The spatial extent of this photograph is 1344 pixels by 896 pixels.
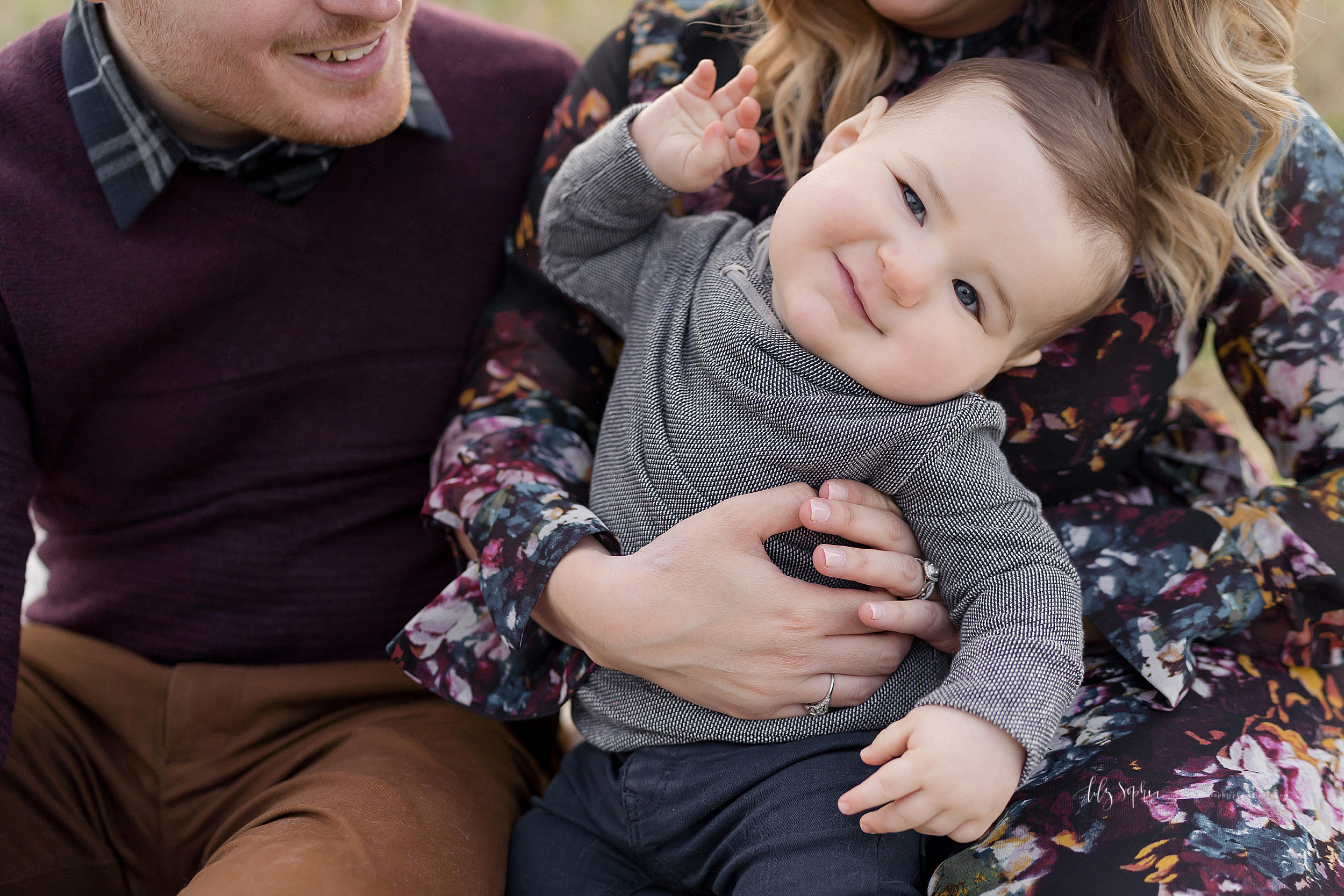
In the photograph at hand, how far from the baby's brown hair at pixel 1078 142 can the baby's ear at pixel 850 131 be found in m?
0.03

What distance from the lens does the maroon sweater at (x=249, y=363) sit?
133cm

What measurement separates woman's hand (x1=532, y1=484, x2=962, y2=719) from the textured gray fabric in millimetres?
42

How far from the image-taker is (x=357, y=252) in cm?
148

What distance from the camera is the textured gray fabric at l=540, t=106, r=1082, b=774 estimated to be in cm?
103

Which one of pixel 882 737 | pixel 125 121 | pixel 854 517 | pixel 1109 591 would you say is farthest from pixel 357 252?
pixel 1109 591

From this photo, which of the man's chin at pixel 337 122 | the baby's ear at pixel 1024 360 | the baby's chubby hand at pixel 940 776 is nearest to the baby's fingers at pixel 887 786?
the baby's chubby hand at pixel 940 776

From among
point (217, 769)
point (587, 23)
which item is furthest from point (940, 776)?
point (587, 23)

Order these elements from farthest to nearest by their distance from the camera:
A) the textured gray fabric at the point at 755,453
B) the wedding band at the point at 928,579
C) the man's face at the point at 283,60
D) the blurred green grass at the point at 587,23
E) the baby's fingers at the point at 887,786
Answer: the blurred green grass at the point at 587,23
the man's face at the point at 283,60
the wedding band at the point at 928,579
the textured gray fabric at the point at 755,453
the baby's fingers at the point at 887,786

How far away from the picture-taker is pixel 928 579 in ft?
3.75

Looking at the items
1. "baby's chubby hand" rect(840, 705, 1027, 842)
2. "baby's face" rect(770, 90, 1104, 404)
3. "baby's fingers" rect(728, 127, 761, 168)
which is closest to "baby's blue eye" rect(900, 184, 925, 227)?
"baby's face" rect(770, 90, 1104, 404)

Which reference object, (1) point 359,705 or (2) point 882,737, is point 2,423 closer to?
(1) point 359,705

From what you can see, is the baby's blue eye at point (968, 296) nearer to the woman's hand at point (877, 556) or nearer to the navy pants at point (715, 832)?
the woman's hand at point (877, 556)

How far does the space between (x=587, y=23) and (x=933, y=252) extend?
2.64 meters

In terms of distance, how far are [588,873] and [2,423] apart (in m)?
0.97
